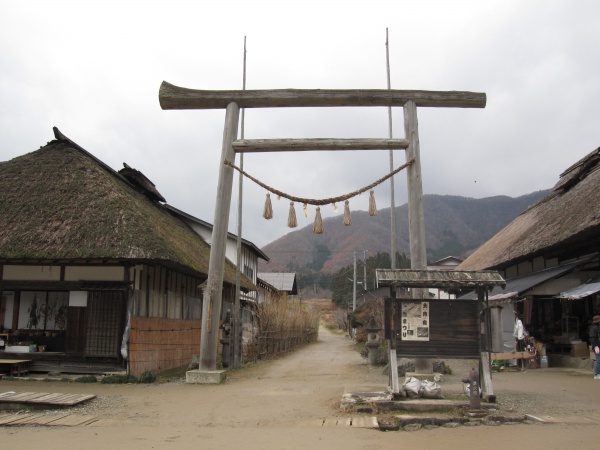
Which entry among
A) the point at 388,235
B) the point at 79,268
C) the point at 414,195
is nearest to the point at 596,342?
the point at 414,195

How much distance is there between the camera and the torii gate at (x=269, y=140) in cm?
1170

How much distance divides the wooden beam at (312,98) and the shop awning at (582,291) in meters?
5.02

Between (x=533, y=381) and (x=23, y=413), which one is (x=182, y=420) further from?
(x=533, y=381)

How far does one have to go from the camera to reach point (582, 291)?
1275cm

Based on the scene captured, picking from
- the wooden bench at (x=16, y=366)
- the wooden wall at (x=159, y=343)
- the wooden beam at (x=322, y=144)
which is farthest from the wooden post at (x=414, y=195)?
the wooden bench at (x=16, y=366)

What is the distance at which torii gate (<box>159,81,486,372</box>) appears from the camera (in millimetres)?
11695

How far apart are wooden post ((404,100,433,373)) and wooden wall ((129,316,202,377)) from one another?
21.2 feet

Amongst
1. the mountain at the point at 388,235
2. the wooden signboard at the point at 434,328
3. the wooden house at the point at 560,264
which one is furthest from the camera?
the mountain at the point at 388,235

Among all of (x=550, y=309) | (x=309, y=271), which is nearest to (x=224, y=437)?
(x=550, y=309)

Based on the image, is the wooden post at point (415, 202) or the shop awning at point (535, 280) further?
the shop awning at point (535, 280)

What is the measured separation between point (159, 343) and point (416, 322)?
790 cm

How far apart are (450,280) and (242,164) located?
10729 millimetres

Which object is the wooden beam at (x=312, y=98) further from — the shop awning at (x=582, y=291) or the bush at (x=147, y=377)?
the bush at (x=147, y=377)

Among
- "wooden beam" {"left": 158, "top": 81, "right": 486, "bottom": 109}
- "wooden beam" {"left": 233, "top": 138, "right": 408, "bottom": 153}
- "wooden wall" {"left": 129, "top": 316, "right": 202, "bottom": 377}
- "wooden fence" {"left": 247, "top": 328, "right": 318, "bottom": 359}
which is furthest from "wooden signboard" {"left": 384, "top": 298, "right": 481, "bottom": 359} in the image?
"wooden fence" {"left": 247, "top": 328, "right": 318, "bottom": 359}
